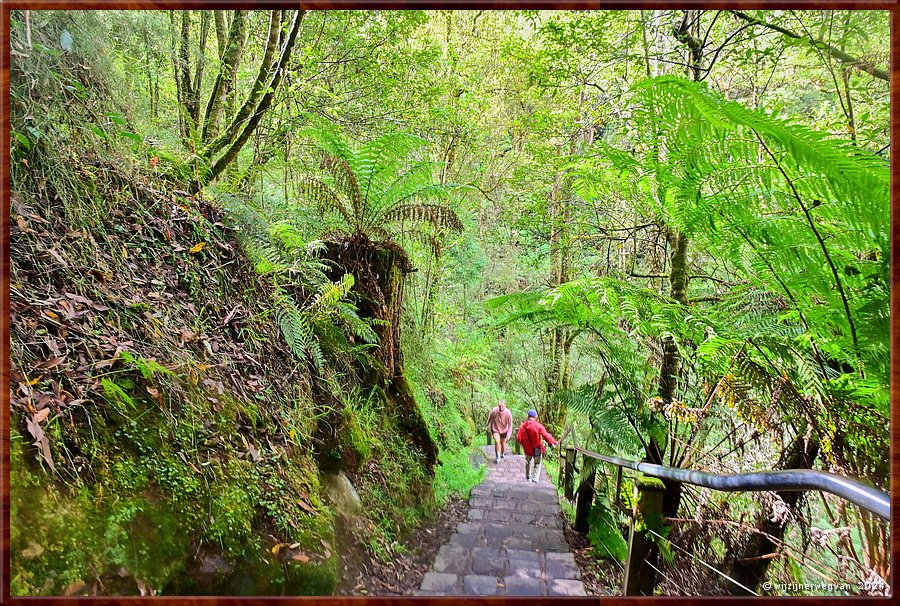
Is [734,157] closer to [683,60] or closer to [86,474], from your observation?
[683,60]

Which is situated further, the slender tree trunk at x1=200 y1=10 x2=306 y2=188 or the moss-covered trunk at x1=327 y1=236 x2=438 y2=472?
the moss-covered trunk at x1=327 y1=236 x2=438 y2=472

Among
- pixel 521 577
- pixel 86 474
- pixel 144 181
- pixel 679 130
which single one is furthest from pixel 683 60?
pixel 86 474

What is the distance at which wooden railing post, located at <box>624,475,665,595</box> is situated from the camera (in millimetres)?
1469

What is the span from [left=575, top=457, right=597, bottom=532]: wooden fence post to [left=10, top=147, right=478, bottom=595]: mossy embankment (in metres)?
0.89

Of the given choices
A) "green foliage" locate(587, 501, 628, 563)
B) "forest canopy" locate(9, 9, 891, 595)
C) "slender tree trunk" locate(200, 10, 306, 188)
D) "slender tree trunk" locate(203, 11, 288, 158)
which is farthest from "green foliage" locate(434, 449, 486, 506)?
"slender tree trunk" locate(203, 11, 288, 158)

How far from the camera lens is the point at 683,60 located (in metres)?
1.82

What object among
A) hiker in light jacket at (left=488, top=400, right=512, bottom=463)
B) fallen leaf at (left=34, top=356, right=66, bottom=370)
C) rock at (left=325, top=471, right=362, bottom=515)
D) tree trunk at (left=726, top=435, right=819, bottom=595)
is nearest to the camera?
fallen leaf at (left=34, top=356, right=66, bottom=370)

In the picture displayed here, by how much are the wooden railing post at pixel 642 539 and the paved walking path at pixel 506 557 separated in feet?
0.82

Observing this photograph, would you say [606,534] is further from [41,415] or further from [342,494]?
[41,415]

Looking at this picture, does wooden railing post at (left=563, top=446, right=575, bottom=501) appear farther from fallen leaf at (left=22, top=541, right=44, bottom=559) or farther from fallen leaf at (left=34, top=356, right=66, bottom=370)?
fallen leaf at (left=34, top=356, right=66, bottom=370)

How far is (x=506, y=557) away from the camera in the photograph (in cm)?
129

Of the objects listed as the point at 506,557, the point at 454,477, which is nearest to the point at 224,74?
the point at 506,557

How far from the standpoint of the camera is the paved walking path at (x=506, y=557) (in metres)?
1.09

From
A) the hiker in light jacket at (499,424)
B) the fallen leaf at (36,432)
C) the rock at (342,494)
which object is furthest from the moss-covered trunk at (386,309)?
the fallen leaf at (36,432)
